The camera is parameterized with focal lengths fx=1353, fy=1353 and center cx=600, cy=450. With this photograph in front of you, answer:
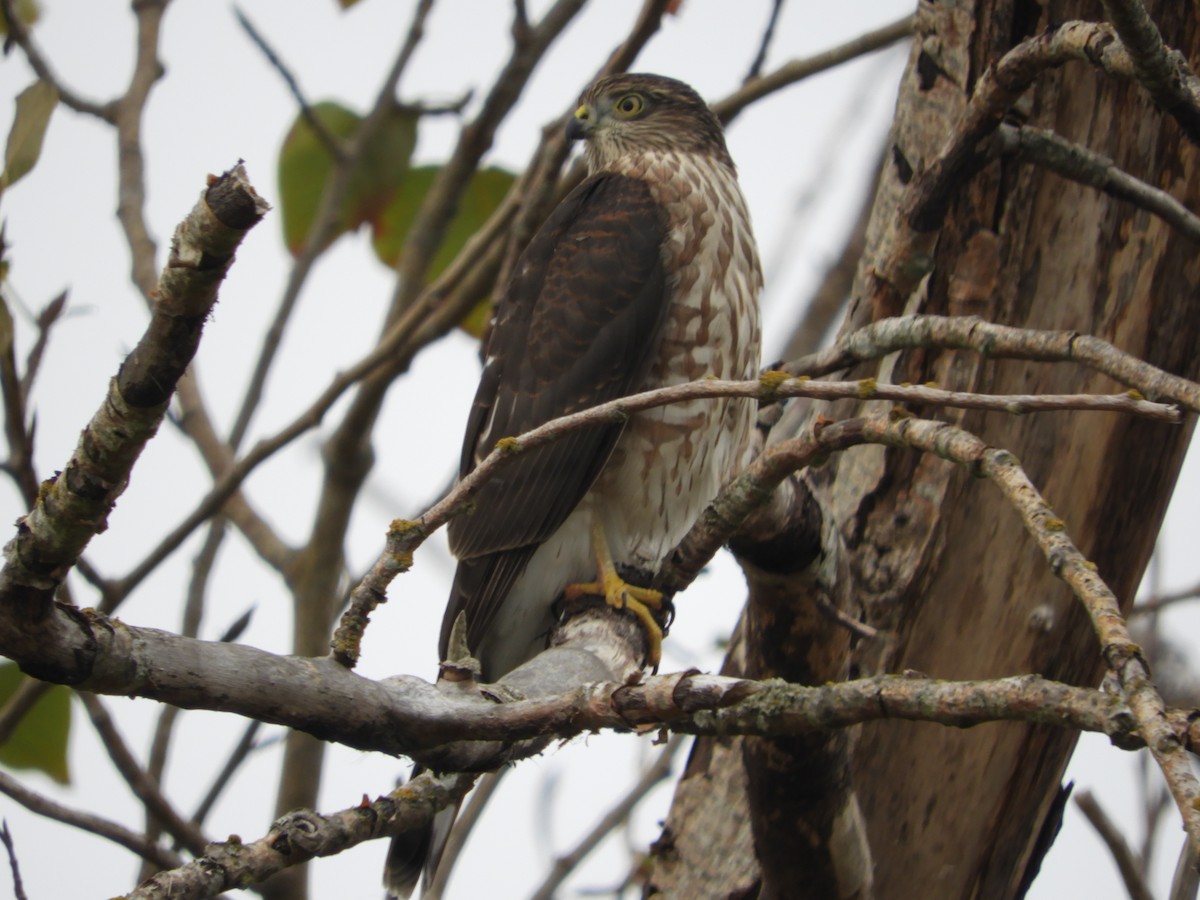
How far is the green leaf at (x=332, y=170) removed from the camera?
428cm

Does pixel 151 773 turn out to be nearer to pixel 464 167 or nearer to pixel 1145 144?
pixel 464 167

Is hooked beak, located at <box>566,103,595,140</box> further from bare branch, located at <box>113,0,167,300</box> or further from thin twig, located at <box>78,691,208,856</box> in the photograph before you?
thin twig, located at <box>78,691,208,856</box>

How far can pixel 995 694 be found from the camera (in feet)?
4.68

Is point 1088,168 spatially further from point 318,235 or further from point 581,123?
point 318,235

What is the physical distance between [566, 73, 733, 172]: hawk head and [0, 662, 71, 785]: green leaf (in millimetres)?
2258

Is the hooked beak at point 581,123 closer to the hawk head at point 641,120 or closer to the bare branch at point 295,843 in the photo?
the hawk head at point 641,120

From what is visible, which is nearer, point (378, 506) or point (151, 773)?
point (151, 773)

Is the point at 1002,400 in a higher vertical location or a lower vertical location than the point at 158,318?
higher

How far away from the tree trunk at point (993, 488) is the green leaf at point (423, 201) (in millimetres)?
1609

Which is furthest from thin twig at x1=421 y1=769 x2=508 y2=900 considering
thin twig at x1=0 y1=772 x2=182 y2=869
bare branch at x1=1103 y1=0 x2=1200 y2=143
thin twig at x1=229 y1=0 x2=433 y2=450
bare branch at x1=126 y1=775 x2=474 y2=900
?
bare branch at x1=1103 y1=0 x2=1200 y2=143

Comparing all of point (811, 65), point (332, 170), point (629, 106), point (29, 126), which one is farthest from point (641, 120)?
point (29, 126)

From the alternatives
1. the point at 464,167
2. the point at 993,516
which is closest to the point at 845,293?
the point at 464,167

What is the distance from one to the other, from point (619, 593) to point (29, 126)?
1707 mm

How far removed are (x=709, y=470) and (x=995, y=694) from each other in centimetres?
220
